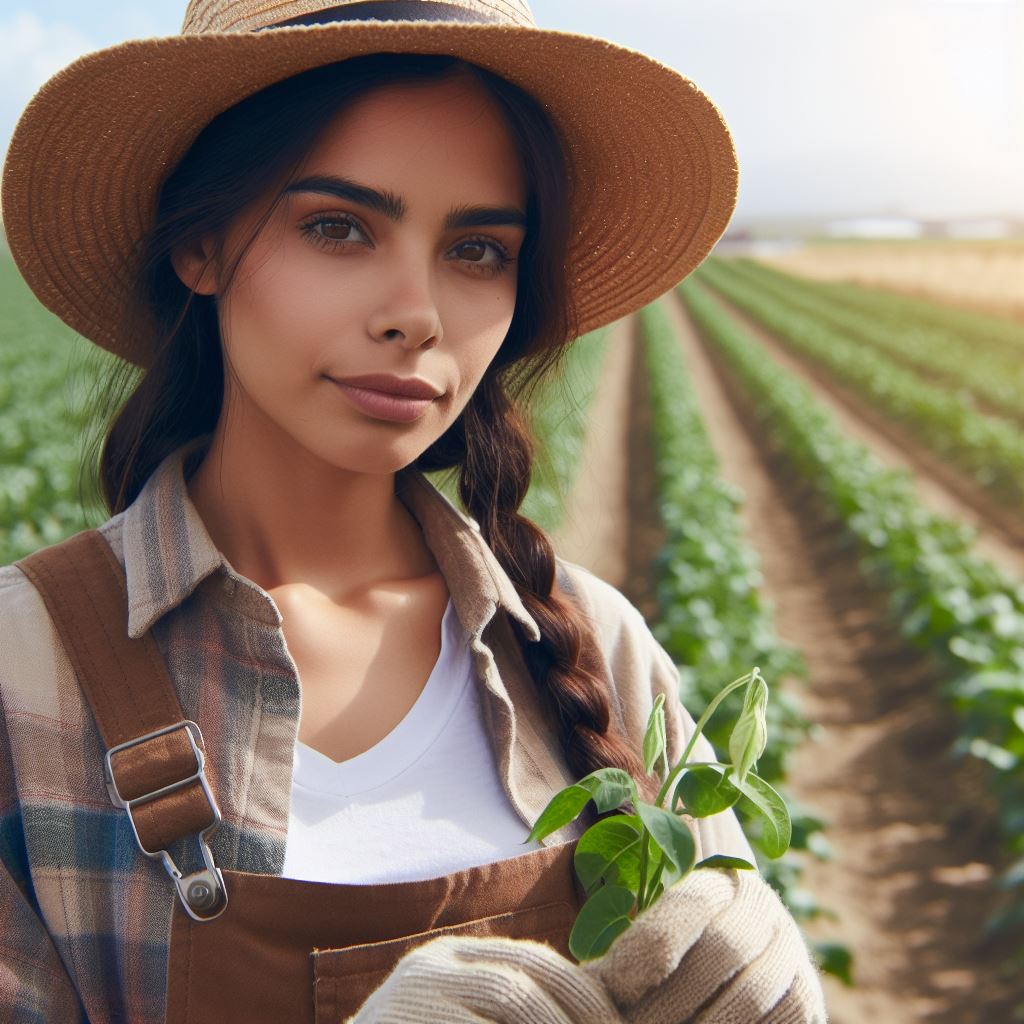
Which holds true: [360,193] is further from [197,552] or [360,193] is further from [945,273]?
[945,273]

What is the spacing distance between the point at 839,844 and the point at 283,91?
14.1 ft

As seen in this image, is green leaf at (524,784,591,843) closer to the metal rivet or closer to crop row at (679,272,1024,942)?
the metal rivet

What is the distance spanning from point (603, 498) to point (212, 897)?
369 inches

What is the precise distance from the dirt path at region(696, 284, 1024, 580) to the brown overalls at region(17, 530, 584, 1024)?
7620mm

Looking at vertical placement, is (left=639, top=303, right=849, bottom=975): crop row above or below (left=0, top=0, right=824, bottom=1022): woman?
below

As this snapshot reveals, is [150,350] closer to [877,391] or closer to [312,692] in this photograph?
[312,692]

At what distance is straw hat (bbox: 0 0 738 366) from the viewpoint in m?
1.28

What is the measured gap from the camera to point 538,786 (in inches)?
54.9

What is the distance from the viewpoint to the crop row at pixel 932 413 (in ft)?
37.2

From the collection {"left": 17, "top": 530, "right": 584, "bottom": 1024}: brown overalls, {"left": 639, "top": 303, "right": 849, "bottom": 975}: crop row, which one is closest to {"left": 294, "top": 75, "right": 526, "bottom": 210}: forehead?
{"left": 17, "top": 530, "right": 584, "bottom": 1024}: brown overalls

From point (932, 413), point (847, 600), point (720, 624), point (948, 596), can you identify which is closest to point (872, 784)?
point (720, 624)

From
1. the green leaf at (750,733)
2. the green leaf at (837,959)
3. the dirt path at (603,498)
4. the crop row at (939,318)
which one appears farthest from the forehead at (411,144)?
the crop row at (939,318)

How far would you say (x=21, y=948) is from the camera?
1142mm

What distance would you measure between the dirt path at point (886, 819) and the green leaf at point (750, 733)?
3.09 metres
